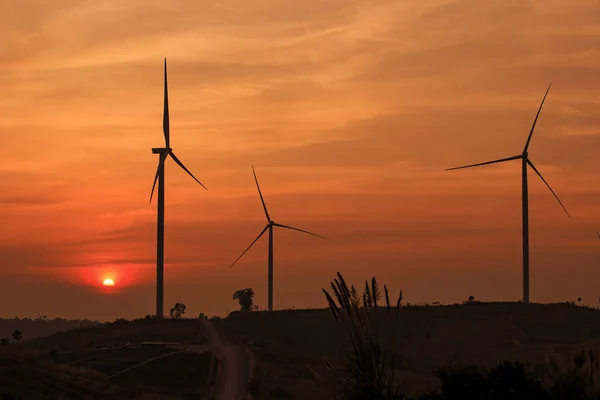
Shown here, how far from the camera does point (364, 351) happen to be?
27719 mm

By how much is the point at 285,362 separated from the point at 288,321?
166 ft

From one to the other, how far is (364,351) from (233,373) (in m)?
58.6

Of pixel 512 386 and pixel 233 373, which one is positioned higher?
pixel 512 386

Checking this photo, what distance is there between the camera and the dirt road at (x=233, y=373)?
7462 cm

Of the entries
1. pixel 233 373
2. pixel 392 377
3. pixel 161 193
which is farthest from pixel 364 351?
pixel 161 193

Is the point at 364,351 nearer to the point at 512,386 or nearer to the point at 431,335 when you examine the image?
the point at 512,386

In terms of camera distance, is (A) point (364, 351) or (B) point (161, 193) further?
(B) point (161, 193)

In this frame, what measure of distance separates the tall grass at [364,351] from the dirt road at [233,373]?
44987mm

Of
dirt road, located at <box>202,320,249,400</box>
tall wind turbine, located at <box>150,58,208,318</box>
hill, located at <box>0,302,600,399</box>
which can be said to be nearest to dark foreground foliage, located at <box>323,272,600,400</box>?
hill, located at <box>0,302,600,399</box>

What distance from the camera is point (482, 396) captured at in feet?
93.5

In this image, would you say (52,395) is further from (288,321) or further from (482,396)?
(288,321)

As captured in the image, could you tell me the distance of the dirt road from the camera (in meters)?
74.6

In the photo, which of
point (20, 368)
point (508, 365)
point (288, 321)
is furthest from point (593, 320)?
point (508, 365)

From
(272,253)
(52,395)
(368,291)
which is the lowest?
(52,395)
